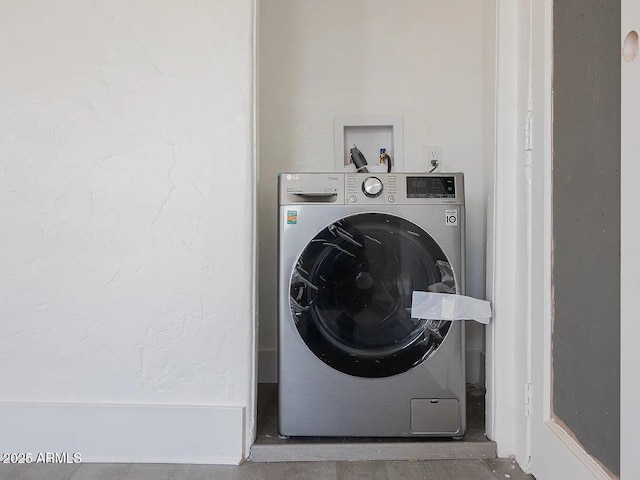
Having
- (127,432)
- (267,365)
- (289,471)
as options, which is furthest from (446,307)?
(127,432)

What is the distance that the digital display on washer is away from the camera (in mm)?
1324

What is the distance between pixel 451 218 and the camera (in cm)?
131

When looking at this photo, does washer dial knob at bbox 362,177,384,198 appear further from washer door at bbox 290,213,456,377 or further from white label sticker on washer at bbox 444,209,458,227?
white label sticker on washer at bbox 444,209,458,227

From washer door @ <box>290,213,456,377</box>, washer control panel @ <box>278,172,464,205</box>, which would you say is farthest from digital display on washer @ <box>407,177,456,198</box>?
washer door @ <box>290,213,456,377</box>

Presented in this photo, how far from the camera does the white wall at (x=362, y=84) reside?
1864 mm

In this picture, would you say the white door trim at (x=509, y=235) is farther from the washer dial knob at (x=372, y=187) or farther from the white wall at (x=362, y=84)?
the white wall at (x=362, y=84)

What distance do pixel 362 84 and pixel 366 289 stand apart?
1.06 meters

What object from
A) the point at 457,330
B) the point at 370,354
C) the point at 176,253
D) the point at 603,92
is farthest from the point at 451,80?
the point at 176,253

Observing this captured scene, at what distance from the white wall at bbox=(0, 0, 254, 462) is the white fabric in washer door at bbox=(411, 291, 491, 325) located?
1.81ft

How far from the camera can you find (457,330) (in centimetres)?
131

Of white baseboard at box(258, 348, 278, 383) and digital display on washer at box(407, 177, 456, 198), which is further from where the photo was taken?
white baseboard at box(258, 348, 278, 383)

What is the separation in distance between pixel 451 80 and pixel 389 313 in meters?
1.20

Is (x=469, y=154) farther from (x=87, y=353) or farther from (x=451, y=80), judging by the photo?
(x=87, y=353)
